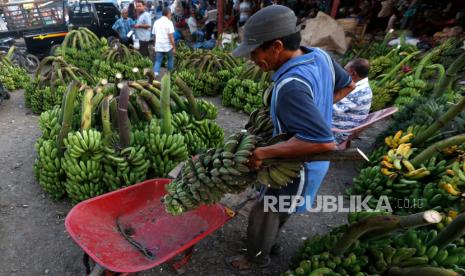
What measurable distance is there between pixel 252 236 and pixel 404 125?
2914 millimetres

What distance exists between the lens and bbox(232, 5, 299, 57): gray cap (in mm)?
1836

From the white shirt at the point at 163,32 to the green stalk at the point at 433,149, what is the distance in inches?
297

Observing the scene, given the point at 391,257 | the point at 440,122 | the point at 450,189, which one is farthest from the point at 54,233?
the point at 440,122

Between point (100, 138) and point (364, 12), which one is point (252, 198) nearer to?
point (100, 138)

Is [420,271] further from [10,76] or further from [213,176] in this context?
[10,76]

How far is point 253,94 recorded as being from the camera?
257 inches

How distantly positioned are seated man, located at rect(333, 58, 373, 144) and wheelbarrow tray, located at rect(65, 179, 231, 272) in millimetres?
2203

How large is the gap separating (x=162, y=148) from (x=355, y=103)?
2530 millimetres

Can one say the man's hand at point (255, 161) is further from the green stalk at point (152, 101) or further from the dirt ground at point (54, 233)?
the green stalk at point (152, 101)

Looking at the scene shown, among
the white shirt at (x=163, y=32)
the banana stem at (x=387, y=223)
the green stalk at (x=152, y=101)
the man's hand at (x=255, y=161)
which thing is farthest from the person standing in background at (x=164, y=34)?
the banana stem at (x=387, y=223)

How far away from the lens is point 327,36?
910 centimetres

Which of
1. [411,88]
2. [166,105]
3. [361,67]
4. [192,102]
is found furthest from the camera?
[411,88]

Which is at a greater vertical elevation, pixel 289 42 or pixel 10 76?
pixel 289 42

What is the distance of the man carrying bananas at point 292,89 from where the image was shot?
1739 millimetres
